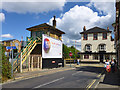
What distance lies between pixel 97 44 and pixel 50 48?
28.0 meters

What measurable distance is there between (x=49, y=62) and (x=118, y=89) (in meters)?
15.6

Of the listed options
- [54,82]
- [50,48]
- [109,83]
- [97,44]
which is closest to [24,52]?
[50,48]

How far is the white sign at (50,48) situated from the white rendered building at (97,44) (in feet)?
70.8

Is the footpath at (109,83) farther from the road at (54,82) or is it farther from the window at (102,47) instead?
the window at (102,47)

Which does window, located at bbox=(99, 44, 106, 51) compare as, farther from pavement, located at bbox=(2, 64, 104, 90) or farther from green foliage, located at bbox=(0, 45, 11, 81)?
green foliage, located at bbox=(0, 45, 11, 81)

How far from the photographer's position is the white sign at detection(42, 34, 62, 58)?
2118 centimetres

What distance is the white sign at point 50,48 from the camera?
21.2 m

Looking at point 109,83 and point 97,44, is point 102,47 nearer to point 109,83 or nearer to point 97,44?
point 97,44

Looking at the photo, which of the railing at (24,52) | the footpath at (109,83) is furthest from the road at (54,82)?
the railing at (24,52)

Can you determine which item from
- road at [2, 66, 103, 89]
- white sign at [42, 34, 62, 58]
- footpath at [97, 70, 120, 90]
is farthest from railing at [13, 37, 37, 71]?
footpath at [97, 70, 120, 90]

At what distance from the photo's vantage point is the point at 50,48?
75.8 feet

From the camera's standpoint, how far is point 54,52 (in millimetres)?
24609

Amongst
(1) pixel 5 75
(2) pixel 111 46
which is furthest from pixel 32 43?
(2) pixel 111 46

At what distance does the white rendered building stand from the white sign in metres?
21.6
